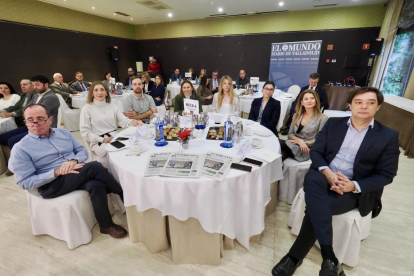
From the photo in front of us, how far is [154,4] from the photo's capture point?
A: 661cm

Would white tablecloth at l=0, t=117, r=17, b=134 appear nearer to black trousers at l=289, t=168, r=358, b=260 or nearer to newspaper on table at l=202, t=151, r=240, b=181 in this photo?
newspaper on table at l=202, t=151, r=240, b=181

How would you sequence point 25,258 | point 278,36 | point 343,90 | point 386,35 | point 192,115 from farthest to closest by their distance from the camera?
1. point 278,36
2. point 343,90
3. point 386,35
4. point 192,115
5. point 25,258

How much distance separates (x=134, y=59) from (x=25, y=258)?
10706 millimetres

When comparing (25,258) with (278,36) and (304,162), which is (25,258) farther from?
(278,36)

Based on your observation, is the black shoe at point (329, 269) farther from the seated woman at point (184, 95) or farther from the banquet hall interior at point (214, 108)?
the seated woman at point (184, 95)

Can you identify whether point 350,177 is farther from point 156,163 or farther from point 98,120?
point 98,120

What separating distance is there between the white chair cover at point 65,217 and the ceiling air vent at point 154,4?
6.40 meters

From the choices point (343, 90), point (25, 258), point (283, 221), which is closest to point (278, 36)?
point (343, 90)

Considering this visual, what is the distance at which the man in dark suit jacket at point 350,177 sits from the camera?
4.85 ft

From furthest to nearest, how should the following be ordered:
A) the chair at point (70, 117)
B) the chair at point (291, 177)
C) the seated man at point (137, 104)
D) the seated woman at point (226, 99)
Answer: the chair at point (70, 117)
the seated woman at point (226, 99)
the seated man at point (137, 104)
the chair at point (291, 177)

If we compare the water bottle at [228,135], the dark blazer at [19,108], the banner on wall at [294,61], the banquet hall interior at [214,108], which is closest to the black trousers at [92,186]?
the banquet hall interior at [214,108]

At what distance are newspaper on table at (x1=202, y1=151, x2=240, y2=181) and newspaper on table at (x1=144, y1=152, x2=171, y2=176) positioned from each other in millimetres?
326

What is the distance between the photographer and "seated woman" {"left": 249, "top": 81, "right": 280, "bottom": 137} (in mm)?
3096

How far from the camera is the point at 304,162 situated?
2.30 m
